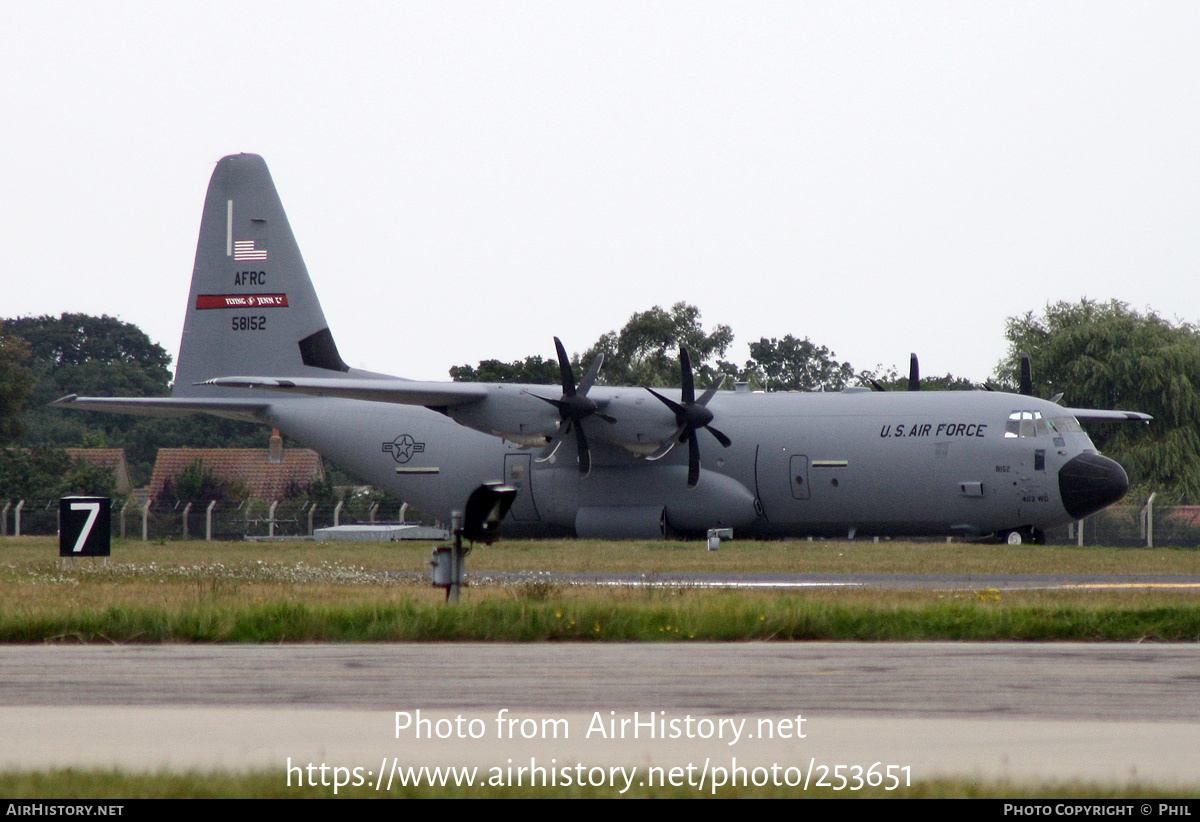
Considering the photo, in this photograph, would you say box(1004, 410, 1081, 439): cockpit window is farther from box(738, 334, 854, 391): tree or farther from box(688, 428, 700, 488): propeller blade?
box(738, 334, 854, 391): tree

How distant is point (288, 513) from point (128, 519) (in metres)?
9.61

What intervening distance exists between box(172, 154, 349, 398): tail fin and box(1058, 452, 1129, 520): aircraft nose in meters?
18.8

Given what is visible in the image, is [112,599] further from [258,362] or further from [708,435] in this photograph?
[258,362]

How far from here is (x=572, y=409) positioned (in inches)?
1227

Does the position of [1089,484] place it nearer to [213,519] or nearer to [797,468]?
[797,468]

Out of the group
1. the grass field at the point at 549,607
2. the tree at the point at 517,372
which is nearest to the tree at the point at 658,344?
the tree at the point at 517,372

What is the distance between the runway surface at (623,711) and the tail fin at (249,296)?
27218 millimetres

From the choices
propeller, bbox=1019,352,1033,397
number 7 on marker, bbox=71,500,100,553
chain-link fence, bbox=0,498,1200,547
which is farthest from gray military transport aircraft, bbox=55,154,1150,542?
number 7 on marker, bbox=71,500,100,553

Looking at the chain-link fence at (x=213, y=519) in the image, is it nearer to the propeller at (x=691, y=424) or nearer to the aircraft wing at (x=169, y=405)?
the aircraft wing at (x=169, y=405)

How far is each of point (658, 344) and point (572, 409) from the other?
4320 cm

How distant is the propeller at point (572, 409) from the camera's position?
3116 cm

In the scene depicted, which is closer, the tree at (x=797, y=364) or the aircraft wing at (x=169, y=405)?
the aircraft wing at (x=169, y=405)

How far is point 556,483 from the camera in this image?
34000 mm

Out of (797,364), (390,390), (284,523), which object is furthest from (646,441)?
(797,364)
